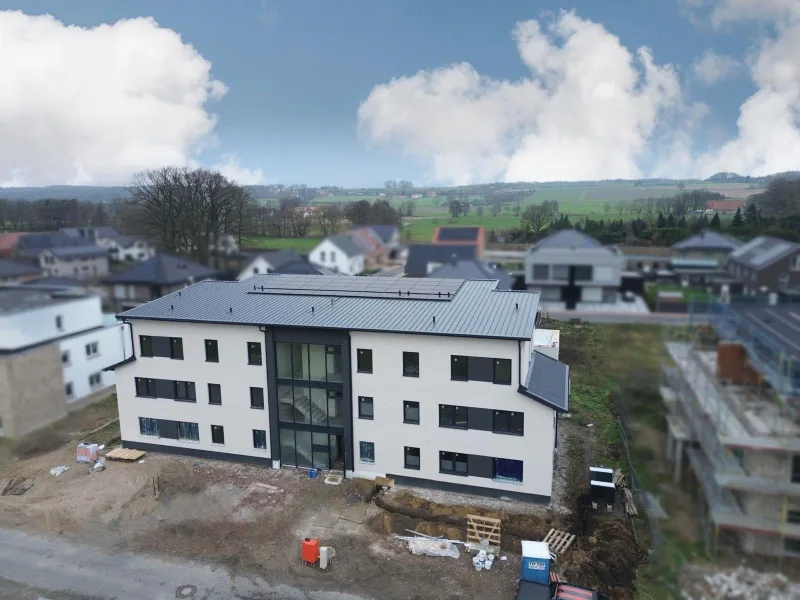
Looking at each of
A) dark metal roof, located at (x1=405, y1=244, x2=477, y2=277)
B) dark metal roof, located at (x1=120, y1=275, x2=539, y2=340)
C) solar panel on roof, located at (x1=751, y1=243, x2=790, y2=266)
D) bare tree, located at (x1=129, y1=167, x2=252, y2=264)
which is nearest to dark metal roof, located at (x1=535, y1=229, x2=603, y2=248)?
solar panel on roof, located at (x1=751, y1=243, x2=790, y2=266)

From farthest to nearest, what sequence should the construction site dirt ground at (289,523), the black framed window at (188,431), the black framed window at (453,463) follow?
1. the black framed window at (188,431)
2. the black framed window at (453,463)
3. the construction site dirt ground at (289,523)

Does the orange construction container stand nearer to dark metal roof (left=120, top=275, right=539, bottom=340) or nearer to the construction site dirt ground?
the construction site dirt ground

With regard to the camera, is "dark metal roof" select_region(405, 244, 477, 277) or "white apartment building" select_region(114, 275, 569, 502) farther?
"white apartment building" select_region(114, 275, 569, 502)

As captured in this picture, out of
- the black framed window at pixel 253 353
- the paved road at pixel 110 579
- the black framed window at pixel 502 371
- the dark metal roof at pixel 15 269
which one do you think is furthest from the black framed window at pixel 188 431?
the black framed window at pixel 502 371

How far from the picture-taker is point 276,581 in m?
5.16

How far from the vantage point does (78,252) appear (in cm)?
459

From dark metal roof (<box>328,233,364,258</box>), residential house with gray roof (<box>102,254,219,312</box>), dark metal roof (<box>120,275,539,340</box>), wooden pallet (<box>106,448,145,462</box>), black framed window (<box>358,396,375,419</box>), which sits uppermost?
dark metal roof (<box>328,233,364,258</box>)

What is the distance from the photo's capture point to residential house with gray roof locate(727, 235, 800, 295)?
2242mm

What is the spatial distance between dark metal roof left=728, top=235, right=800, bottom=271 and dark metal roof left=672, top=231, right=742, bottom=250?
49 millimetres

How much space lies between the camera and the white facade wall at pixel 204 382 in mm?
6984

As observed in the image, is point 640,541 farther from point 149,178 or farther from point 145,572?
point 149,178

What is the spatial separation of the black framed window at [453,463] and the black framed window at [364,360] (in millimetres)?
1370

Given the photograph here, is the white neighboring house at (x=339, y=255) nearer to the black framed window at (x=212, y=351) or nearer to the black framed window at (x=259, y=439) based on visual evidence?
the black framed window at (x=212, y=351)

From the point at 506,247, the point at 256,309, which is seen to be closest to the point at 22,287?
the point at 256,309
